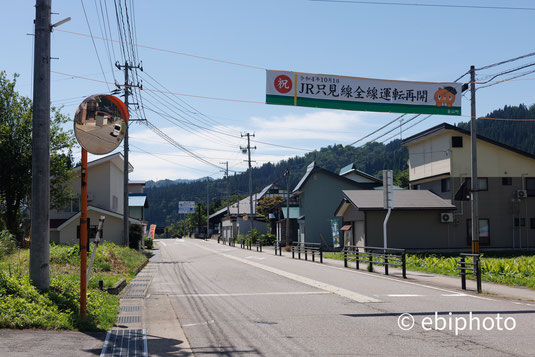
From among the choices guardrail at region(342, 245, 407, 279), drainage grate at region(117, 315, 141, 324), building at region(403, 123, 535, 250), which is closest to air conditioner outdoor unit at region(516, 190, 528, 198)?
building at region(403, 123, 535, 250)

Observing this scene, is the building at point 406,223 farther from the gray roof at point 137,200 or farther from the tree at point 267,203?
the tree at point 267,203

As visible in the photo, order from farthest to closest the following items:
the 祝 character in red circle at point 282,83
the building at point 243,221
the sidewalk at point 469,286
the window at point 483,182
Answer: the building at point 243,221 → the window at point 483,182 → the 祝 character in red circle at point 282,83 → the sidewalk at point 469,286

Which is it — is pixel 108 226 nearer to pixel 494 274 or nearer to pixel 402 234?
pixel 402 234

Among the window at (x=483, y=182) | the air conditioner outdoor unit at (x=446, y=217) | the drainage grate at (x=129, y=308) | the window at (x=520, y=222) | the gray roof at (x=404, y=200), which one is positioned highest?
the window at (x=483, y=182)

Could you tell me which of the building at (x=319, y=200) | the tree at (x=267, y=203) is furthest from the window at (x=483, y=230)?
the tree at (x=267, y=203)

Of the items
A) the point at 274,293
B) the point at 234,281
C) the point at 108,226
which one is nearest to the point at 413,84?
the point at 274,293

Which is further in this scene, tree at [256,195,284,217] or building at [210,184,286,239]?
building at [210,184,286,239]

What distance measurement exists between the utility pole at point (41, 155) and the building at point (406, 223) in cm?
2489

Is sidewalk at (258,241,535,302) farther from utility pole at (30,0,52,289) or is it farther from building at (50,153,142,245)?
building at (50,153,142,245)

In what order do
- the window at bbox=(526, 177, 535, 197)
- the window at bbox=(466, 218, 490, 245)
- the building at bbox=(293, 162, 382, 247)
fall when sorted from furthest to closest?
the building at bbox=(293, 162, 382, 247) → the window at bbox=(526, 177, 535, 197) → the window at bbox=(466, 218, 490, 245)

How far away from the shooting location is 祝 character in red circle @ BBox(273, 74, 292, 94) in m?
14.6

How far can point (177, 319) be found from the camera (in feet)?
32.4

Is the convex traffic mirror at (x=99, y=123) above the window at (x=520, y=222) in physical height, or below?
above

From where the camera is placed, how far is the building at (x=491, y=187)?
113 ft
